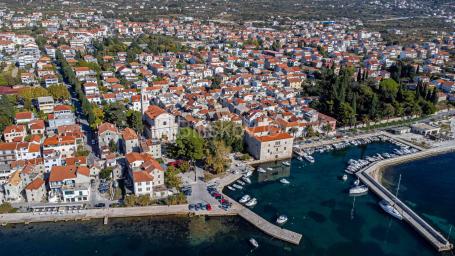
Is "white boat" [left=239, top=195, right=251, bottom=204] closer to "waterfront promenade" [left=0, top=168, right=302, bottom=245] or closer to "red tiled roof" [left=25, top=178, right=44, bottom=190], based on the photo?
"waterfront promenade" [left=0, top=168, right=302, bottom=245]

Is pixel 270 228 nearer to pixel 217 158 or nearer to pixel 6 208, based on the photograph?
pixel 217 158

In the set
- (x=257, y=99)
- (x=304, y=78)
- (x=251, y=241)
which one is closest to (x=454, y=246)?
(x=251, y=241)

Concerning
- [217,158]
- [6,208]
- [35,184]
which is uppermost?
[217,158]

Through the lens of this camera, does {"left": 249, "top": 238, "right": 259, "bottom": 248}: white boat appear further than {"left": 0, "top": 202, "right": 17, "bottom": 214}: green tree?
No

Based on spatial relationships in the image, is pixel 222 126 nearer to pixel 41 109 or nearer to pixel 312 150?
pixel 312 150

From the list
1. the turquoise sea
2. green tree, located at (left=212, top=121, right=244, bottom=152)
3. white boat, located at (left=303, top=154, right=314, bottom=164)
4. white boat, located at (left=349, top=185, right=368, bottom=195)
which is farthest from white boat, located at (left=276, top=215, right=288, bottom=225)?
green tree, located at (left=212, top=121, right=244, bottom=152)

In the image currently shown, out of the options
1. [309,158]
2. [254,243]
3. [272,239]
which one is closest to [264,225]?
[272,239]
